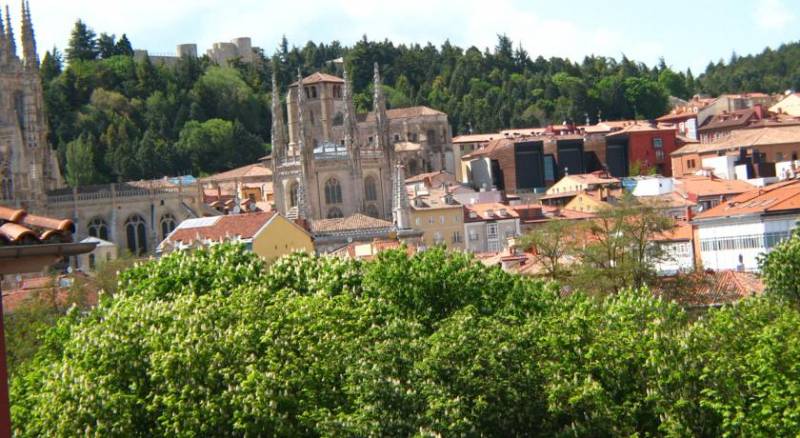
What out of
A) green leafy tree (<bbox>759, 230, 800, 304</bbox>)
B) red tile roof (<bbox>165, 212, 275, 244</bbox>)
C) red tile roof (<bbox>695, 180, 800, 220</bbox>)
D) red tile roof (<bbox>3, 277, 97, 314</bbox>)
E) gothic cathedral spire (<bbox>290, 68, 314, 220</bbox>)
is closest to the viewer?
green leafy tree (<bbox>759, 230, 800, 304</bbox>)

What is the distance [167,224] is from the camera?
98.8 meters

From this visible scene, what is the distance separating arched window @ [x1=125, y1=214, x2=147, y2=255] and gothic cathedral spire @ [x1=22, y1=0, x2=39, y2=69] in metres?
9.96

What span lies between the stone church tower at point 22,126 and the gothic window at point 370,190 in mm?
17519

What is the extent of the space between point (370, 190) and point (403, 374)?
246 feet

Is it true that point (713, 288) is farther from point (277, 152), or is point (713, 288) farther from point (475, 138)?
point (475, 138)

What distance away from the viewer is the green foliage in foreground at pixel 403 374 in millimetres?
25984

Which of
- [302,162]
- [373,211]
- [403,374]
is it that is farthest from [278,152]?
[403,374]

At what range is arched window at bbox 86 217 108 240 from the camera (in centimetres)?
9675

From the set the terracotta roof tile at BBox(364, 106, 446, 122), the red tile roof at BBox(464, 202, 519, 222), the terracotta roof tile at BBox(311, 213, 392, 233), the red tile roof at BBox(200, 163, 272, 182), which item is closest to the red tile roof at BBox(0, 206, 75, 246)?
the terracotta roof tile at BBox(311, 213, 392, 233)

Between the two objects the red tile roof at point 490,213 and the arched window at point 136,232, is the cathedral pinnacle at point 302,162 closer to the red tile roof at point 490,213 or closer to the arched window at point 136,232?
the arched window at point 136,232

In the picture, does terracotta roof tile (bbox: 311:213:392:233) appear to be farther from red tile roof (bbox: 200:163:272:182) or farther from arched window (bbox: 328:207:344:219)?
red tile roof (bbox: 200:163:272:182)

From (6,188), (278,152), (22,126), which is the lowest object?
(6,188)

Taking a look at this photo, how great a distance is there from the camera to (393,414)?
2569cm

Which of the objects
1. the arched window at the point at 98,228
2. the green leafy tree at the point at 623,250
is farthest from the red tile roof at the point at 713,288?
the arched window at the point at 98,228
